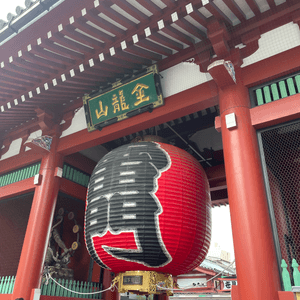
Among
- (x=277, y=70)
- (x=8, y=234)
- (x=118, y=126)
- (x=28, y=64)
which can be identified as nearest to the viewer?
(x=277, y=70)

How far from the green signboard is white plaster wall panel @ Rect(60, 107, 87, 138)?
1.49ft

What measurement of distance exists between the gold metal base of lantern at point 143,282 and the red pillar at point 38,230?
1.88m

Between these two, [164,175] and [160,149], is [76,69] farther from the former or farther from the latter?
[164,175]

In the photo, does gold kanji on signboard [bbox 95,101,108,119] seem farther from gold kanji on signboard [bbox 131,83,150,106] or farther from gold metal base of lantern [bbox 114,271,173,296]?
gold metal base of lantern [bbox 114,271,173,296]

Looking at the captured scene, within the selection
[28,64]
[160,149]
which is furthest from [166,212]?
[28,64]

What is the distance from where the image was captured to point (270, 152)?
4203 mm

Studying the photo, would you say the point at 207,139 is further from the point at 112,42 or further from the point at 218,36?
the point at 112,42

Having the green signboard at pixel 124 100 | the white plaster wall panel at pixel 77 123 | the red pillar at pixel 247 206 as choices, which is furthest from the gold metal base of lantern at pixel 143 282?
the white plaster wall panel at pixel 77 123

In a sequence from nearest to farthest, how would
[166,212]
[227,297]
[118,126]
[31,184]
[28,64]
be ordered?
[166,212] < [28,64] < [118,126] < [31,184] < [227,297]

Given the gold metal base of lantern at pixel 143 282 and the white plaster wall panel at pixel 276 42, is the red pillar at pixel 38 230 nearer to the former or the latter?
the gold metal base of lantern at pixel 143 282

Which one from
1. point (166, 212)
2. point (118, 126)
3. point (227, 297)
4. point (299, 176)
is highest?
point (118, 126)

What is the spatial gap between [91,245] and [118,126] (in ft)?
7.17

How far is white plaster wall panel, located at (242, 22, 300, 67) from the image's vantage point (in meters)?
3.93

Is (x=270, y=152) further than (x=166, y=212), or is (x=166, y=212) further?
(x=270, y=152)
